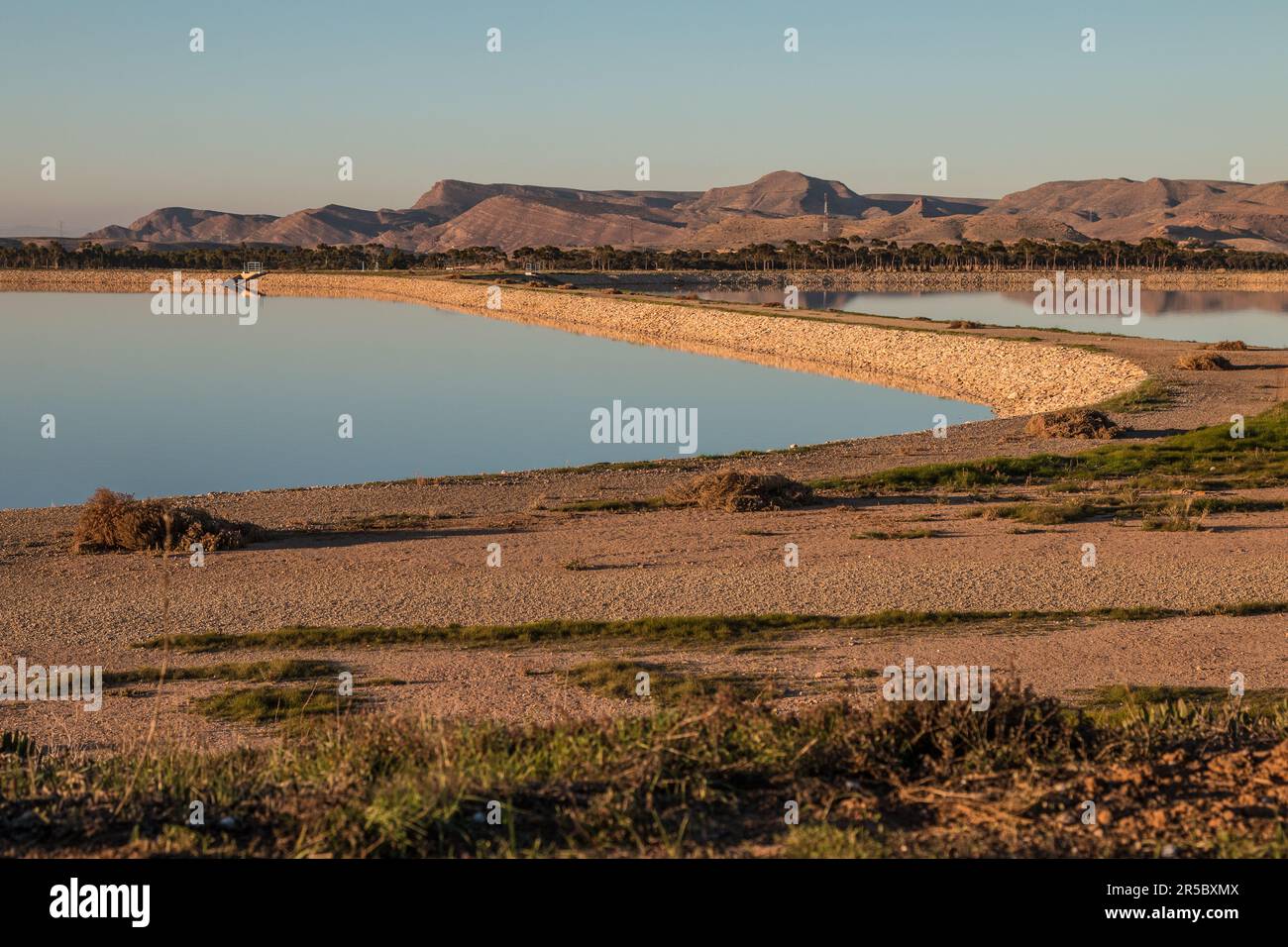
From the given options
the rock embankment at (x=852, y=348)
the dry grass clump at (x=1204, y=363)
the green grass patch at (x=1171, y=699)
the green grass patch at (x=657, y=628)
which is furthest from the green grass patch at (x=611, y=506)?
the dry grass clump at (x=1204, y=363)

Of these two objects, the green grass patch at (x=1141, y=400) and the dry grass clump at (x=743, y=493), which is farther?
the green grass patch at (x=1141, y=400)

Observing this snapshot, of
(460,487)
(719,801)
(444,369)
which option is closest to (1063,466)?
(460,487)

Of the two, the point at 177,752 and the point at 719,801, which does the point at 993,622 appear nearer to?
the point at 719,801

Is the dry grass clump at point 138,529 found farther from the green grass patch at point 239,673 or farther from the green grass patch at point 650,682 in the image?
the green grass patch at point 650,682

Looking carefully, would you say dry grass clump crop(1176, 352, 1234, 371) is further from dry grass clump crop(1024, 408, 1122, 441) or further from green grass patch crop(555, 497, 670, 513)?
green grass patch crop(555, 497, 670, 513)

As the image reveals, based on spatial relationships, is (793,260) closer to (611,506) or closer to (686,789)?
(611,506)

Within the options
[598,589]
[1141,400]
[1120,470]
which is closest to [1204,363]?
[1141,400]
